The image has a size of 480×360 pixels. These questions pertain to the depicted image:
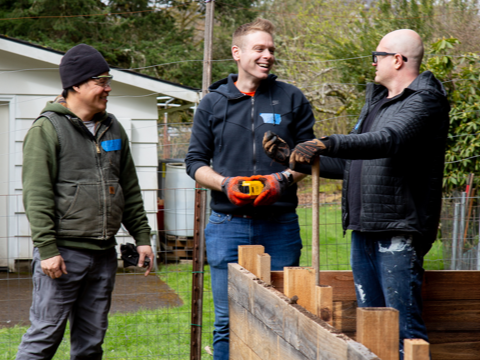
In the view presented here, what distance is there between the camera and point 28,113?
22.0 ft

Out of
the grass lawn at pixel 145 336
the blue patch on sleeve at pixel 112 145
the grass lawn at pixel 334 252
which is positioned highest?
the blue patch on sleeve at pixel 112 145

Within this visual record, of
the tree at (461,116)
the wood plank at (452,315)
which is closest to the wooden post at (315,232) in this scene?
the wood plank at (452,315)

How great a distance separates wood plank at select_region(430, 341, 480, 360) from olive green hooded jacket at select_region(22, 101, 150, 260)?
1627mm

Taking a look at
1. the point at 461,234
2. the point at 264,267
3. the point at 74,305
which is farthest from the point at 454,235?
the point at 74,305

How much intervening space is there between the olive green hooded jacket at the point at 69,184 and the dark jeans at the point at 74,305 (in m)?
0.10

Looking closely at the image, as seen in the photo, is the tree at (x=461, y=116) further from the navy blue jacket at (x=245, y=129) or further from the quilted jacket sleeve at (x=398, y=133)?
the quilted jacket sleeve at (x=398, y=133)

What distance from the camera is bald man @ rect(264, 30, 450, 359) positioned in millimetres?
2035

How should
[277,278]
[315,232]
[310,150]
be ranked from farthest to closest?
[277,278] → [310,150] → [315,232]

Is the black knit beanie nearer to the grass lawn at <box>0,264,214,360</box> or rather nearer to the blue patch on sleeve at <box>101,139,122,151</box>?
the blue patch on sleeve at <box>101,139,122,151</box>

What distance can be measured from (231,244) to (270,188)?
38cm

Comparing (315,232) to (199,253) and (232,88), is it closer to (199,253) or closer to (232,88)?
(232,88)

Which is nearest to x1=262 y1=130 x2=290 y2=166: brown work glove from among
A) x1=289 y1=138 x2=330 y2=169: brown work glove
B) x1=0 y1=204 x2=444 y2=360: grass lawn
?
x1=289 y1=138 x2=330 y2=169: brown work glove

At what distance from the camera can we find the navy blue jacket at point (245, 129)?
8.62 feet

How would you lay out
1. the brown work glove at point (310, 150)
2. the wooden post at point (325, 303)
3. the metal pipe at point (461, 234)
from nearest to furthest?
1. the wooden post at point (325, 303)
2. the brown work glove at point (310, 150)
3. the metal pipe at point (461, 234)
